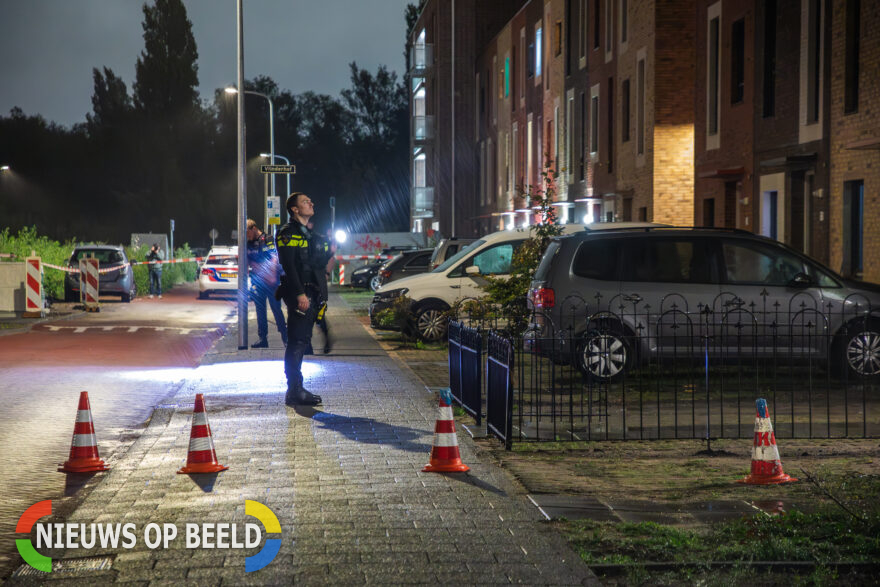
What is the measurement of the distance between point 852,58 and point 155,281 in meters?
23.7

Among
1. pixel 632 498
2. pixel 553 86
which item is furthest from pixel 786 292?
pixel 553 86

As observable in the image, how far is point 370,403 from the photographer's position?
439 inches

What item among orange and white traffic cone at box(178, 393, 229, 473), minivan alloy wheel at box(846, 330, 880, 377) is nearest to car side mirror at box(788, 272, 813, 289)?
minivan alloy wheel at box(846, 330, 880, 377)

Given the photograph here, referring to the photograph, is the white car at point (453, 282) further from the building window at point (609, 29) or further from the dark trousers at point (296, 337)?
the building window at point (609, 29)

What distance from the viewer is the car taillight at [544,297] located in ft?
43.1

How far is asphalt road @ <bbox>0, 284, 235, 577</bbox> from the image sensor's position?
26.3 feet

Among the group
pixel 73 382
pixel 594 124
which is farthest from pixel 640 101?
pixel 73 382

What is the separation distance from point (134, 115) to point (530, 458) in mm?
83397

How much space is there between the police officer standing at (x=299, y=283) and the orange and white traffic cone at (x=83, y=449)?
288 centimetres

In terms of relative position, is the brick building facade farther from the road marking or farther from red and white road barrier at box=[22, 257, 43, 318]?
red and white road barrier at box=[22, 257, 43, 318]

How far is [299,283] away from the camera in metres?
11.0

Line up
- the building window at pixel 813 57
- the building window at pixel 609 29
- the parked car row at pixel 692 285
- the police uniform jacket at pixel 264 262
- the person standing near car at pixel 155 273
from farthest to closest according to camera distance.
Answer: the person standing near car at pixel 155 273 → the building window at pixel 609 29 → the building window at pixel 813 57 → the police uniform jacket at pixel 264 262 → the parked car row at pixel 692 285

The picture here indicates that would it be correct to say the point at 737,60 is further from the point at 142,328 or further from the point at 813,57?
the point at 142,328

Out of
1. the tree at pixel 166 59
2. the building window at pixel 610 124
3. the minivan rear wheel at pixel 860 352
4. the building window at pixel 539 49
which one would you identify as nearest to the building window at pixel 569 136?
the building window at pixel 610 124
